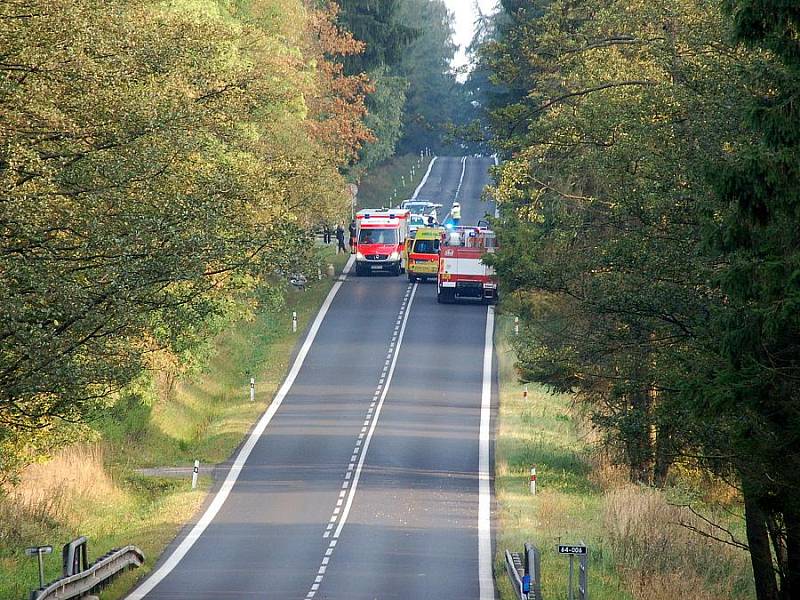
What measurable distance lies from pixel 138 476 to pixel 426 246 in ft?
96.3

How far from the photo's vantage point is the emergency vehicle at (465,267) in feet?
183

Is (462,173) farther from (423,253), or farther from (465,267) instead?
(465,267)

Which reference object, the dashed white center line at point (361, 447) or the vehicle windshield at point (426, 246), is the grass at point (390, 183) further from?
the dashed white center line at point (361, 447)

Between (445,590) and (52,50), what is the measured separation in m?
11.1

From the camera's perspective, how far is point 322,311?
186 feet

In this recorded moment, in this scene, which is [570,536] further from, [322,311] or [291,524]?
[322,311]

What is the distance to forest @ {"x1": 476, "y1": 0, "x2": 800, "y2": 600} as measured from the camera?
12820mm

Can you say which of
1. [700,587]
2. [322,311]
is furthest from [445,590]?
[322,311]

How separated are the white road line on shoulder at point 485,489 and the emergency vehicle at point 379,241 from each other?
11.3m

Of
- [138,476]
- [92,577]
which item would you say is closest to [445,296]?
[138,476]

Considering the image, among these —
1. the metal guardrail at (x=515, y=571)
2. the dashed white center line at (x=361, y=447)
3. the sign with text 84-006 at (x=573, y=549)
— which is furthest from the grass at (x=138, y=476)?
the sign with text 84-006 at (x=573, y=549)

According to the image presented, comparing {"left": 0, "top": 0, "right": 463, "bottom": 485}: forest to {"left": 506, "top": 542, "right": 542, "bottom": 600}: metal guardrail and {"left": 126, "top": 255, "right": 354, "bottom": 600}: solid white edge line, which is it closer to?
{"left": 126, "top": 255, "right": 354, "bottom": 600}: solid white edge line

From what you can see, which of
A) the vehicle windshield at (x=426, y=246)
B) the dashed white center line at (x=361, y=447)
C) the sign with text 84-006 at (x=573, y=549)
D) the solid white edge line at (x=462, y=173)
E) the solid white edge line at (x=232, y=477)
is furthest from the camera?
the solid white edge line at (x=462, y=173)

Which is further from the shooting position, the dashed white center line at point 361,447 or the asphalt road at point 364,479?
the dashed white center line at point 361,447
